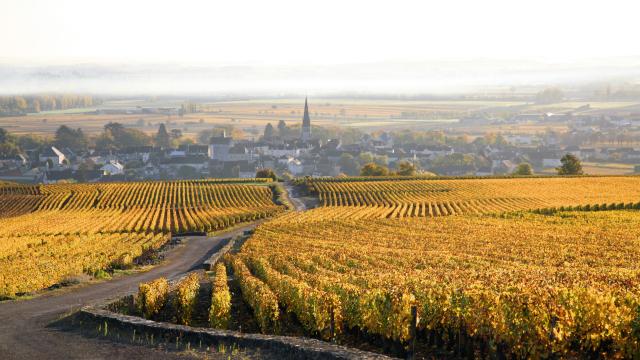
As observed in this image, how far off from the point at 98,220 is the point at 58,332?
165 ft

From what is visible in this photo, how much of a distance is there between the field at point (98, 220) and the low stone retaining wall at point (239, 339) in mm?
10866

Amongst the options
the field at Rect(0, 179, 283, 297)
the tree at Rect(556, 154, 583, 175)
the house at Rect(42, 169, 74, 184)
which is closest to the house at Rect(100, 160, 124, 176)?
the house at Rect(42, 169, 74, 184)

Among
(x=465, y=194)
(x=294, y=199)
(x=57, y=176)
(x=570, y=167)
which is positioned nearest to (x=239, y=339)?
(x=465, y=194)

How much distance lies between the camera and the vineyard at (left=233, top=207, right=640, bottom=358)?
16516mm

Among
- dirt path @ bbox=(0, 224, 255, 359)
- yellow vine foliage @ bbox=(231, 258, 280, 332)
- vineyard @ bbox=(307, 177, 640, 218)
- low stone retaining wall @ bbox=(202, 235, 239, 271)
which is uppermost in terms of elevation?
yellow vine foliage @ bbox=(231, 258, 280, 332)

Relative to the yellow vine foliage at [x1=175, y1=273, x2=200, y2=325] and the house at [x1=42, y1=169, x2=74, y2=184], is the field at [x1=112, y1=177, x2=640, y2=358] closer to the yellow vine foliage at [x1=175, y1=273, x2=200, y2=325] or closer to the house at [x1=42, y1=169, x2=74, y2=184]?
the yellow vine foliage at [x1=175, y1=273, x2=200, y2=325]

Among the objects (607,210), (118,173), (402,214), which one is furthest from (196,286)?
(118,173)

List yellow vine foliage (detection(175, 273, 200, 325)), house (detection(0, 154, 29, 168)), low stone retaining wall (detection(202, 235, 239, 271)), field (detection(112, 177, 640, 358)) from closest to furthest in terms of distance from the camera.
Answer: field (detection(112, 177, 640, 358)) < yellow vine foliage (detection(175, 273, 200, 325)) < low stone retaining wall (detection(202, 235, 239, 271)) < house (detection(0, 154, 29, 168))

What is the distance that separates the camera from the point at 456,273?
1069 inches

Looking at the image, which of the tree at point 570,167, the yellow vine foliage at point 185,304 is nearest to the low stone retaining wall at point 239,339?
the yellow vine foliage at point 185,304

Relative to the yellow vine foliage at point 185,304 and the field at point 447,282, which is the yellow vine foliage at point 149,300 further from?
the yellow vine foliage at point 185,304

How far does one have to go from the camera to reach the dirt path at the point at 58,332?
1939 cm

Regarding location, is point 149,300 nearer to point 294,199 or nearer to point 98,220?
point 98,220

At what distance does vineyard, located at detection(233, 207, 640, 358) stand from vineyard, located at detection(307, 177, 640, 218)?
25.3 meters
